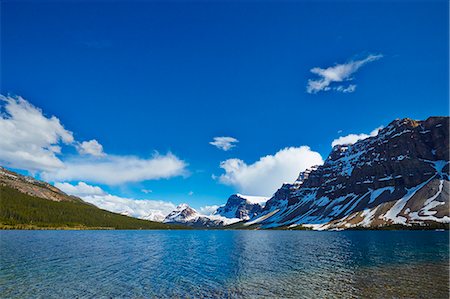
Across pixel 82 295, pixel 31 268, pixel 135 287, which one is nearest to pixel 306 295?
pixel 135 287

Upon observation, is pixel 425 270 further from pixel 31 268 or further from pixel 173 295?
pixel 31 268

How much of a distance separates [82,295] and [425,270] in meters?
53.3

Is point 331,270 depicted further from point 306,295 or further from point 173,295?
point 173,295

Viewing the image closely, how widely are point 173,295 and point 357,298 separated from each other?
21955 millimetres

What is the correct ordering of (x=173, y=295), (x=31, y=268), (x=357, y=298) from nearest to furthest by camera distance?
(x=357, y=298), (x=173, y=295), (x=31, y=268)

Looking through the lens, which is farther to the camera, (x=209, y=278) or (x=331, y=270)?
(x=331, y=270)

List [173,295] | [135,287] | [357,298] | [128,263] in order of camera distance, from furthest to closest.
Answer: [128,263]
[135,287]
[173,295]
[357,298]

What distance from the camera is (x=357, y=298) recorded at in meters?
33.7

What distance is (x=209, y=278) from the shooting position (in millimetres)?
46625

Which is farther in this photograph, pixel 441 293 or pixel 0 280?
pixel 0 280

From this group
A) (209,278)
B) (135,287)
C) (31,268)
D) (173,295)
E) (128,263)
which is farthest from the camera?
(128,263)

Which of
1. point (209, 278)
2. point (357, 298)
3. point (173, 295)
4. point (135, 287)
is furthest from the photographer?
point (209, 278)

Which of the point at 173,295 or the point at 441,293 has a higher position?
the point at 441,293

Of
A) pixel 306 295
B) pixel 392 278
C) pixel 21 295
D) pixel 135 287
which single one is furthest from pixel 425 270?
pixel 21 295
